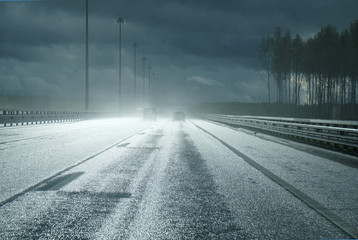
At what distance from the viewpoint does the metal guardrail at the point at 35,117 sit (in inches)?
939

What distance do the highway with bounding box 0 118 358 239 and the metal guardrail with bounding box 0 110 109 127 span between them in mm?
17272

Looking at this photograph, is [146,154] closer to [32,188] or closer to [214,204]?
[32,188]

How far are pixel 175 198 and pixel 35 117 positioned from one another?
26038 millimetres

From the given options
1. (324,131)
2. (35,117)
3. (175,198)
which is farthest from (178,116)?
(175,198)

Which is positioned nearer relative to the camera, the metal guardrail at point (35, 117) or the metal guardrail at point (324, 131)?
the metal guardrail at point (324, 131)

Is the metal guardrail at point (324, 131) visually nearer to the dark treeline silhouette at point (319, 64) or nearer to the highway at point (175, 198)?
the highway at point (175, 198)

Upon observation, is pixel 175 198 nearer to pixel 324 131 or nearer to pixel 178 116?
pixel 324 131

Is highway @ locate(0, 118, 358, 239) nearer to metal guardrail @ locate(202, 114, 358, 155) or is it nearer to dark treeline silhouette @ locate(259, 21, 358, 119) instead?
metal guardrail @ locate(202, 114, 358, 155)

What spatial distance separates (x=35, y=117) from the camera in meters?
27.6

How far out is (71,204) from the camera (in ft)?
14.5

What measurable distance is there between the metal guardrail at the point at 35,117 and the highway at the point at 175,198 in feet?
56.7

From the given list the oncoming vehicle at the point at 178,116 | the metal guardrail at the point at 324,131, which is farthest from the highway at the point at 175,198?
the oncoming vehicle at the point at 178,116

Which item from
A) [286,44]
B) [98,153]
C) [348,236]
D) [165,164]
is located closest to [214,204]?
[348,236]

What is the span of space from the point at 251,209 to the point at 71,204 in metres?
2.49
